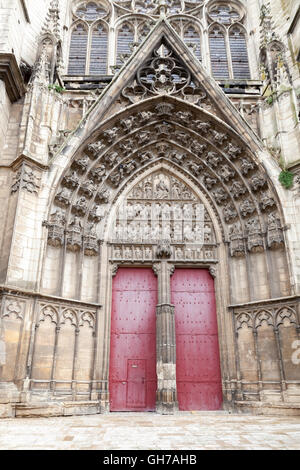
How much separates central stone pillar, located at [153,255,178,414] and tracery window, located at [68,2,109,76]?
7.83 meters

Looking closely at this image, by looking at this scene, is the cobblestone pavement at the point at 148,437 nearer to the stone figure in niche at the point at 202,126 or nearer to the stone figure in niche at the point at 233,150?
the stone figure in niche at the point at 233,150

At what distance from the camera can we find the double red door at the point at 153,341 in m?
8.55

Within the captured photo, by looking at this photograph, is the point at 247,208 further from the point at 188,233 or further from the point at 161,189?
the point at 161,189

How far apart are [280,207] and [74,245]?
198 inches

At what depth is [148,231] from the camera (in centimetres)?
995

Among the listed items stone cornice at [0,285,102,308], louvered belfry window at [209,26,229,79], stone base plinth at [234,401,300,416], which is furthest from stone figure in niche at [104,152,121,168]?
stone base plinth at [234,401,300,416]

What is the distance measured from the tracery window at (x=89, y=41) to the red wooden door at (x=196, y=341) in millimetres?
7669

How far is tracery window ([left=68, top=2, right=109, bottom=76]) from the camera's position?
12320 millimetres

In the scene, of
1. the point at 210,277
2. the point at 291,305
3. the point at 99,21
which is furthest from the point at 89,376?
the point at 99,21

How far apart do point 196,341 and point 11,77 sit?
7.95 meters

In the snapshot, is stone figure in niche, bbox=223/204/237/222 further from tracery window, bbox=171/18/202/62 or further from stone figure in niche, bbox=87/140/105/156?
tracery window, bbox=171/18/202/62

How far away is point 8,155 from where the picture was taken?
28.5ft

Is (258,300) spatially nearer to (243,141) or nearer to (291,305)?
(291,305)

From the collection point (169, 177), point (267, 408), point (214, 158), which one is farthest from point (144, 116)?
point (267, 408)
